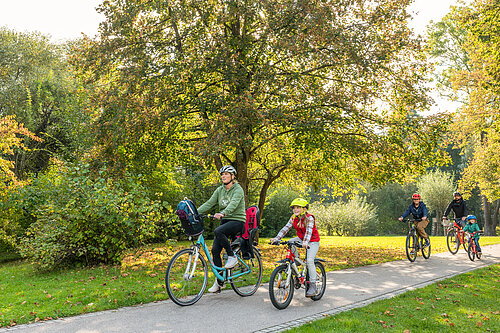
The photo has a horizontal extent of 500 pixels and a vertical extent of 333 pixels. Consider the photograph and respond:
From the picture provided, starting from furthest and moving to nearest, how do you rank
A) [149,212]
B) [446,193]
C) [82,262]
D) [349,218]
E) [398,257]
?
[446,193]
[349,218]
[398,257]
[82,262]
[149,212]

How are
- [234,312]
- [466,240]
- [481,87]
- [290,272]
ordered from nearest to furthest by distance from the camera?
[234,312] → [290,272] → [466,240] → [481,87]

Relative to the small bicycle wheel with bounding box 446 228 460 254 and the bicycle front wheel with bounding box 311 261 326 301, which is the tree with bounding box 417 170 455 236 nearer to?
the small bicycle wheel with bounding box 446 228 460 254

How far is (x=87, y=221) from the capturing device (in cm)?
959

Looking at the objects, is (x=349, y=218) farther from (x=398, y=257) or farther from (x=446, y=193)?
(x=398, y=257)

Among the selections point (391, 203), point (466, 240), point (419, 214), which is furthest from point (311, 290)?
point (391, 203)

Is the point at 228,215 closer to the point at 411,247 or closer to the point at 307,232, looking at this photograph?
the point at 307,232

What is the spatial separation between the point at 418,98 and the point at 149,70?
869 centimetres

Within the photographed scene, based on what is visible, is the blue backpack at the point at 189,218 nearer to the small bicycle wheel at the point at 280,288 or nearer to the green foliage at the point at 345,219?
the small bicycle wheel at the point at 280,288

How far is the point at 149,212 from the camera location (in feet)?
31.9

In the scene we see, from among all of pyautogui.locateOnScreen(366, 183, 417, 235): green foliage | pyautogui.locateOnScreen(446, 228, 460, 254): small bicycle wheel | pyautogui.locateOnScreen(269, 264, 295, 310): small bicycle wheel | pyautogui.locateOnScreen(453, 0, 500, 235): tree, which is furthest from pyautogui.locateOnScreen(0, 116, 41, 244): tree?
pyautogui.locateOnScreen(366, 183, 417, 235): green foliage

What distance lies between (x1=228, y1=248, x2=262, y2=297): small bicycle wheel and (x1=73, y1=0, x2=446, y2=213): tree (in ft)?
13.9

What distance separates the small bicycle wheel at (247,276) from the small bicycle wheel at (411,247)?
6162 millimetres

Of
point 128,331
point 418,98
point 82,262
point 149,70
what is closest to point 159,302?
point 128,331

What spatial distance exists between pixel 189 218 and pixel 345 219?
31.6 m
